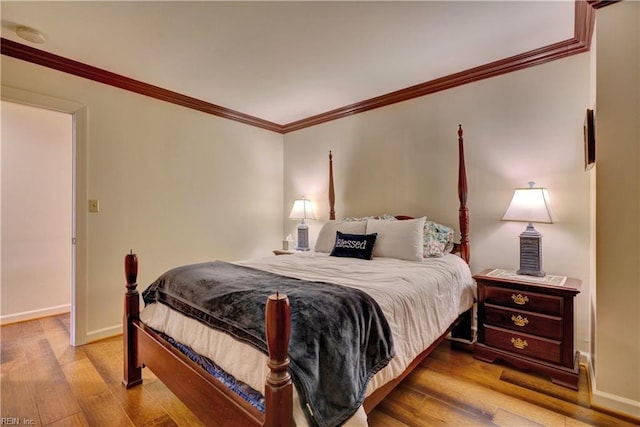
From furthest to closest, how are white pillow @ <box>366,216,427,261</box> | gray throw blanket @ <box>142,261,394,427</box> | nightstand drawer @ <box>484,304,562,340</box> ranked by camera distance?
white pillow @ <box>366,216,427,261</box> → nightstand drawer @ <box>484,304,562,340</box> → gray throw blanket @ <box>142,261,394,427</box>

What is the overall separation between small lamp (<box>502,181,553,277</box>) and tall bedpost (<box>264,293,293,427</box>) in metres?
2.06

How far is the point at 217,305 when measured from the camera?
1.44m

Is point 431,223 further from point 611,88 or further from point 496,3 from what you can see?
point 496,3

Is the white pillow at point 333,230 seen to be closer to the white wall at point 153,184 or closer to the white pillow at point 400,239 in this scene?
the white pillow at point 400,239

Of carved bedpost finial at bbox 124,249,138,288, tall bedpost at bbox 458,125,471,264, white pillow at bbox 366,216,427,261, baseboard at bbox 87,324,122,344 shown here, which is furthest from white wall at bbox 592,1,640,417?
baseboard at bbox 87,324,122,344

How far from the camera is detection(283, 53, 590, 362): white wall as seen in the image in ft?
7.66

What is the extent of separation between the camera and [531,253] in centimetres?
230

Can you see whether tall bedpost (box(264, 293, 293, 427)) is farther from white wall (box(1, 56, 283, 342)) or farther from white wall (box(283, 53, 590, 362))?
white wall (box(1, 56, 283, 342))

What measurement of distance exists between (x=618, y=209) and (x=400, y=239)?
1.38 m

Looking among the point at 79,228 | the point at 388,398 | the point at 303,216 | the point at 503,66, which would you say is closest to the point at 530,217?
the point at 503,66

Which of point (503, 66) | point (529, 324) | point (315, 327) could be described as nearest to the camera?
point (315, 327)

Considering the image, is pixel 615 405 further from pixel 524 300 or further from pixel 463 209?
pixel 463 209

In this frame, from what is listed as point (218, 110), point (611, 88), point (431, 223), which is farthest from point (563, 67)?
point (218, 110)

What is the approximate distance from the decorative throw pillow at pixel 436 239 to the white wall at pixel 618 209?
1.08 m
